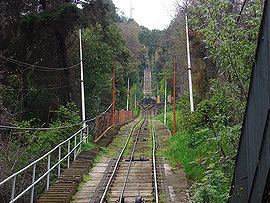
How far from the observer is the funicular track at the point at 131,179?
9.24 m

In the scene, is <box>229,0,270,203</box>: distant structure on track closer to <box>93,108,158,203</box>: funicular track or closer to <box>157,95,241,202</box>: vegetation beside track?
<box>157,95,241,202</box>: vegetation beside track

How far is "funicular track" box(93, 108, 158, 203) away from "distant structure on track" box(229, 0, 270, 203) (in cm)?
393

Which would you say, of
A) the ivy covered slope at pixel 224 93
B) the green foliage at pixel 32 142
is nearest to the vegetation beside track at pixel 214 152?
the ivy covered slope at pixel 224 93

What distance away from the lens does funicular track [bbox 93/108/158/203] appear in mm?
9242

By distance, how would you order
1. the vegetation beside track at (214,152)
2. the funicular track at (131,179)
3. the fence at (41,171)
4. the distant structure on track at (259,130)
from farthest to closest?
the funicular track at (131,179)
the vegetation beside track at (214,152)
the fence at (41,171)
the distant structure on track at (259,130)

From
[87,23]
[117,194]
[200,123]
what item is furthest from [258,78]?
[87,23]

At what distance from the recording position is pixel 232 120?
9.34 meters

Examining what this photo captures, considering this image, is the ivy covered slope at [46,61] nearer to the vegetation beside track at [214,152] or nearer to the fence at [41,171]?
the fence at [41,171]

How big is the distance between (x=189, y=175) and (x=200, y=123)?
298cm

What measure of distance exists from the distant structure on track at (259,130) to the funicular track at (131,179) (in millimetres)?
3934

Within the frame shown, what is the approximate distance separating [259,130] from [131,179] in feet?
25.2

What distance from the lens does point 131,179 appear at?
11367 mm

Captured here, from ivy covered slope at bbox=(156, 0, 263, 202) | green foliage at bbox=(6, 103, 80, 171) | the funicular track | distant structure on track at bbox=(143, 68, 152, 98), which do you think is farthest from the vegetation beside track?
distant structure on track at bbox=(143, 68, 152, 98)

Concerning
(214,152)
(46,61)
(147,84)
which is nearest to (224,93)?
(214,152)
